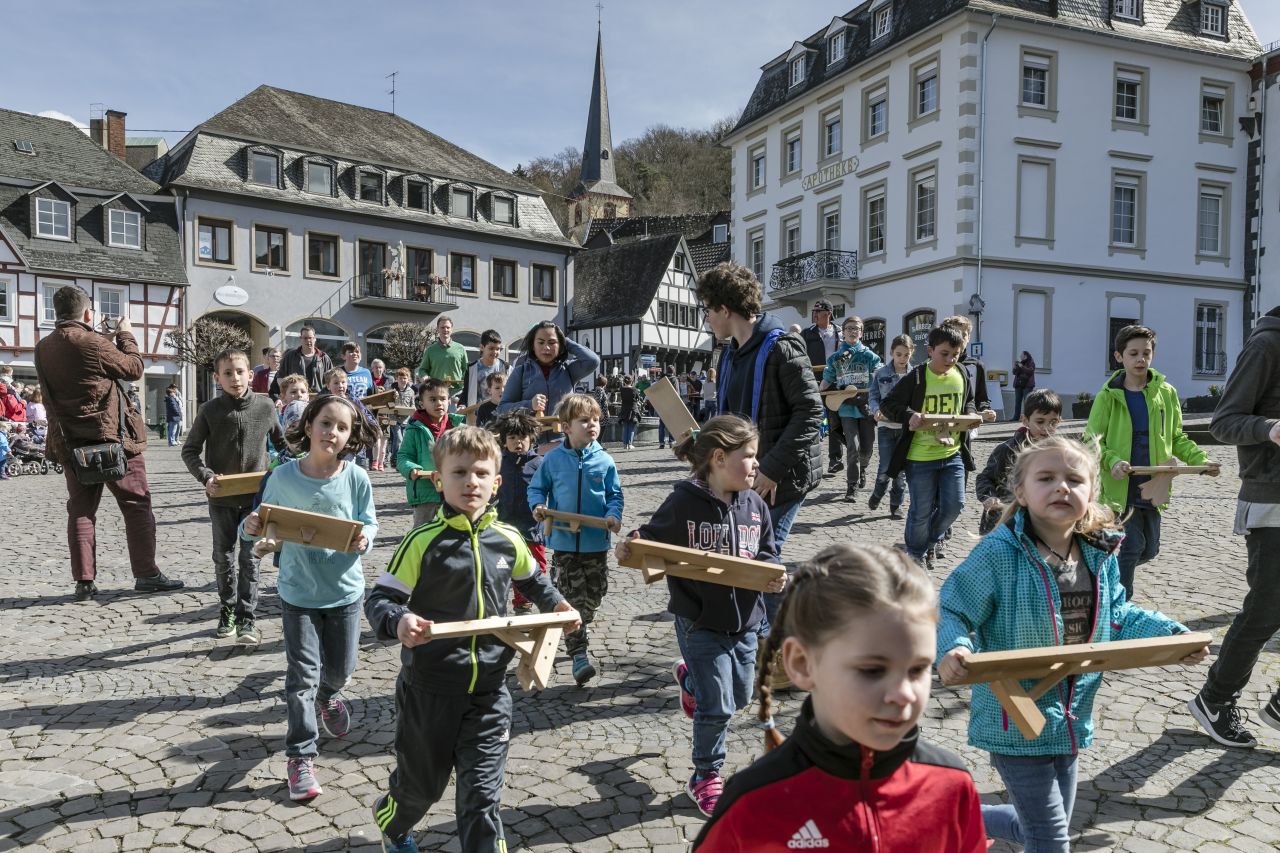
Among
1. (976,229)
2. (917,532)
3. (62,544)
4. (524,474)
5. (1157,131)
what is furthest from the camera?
(1157,131)

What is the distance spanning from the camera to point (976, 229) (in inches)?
1081

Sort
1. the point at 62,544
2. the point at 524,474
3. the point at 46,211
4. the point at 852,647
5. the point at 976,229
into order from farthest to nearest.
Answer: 1. the point at 46,211
2. the point at 976,229
3. the point at 62,544
4. the point at 524,474
5. the point at 852,647

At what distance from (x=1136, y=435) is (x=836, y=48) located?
31213mm

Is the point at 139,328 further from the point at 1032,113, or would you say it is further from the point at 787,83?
the point at 1032,113

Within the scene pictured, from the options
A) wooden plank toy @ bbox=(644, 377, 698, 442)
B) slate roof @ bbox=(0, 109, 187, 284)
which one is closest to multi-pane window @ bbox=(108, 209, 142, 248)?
slate roof @ bbox=(0, 109, 187, 284)

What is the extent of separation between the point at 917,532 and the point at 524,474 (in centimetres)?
305

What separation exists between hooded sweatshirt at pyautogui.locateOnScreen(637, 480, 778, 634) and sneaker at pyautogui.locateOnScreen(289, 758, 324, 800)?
5.08ft

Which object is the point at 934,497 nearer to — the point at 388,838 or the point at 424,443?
the point at 424,443

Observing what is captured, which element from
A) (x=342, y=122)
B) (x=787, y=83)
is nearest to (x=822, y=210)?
(x=787, y=83)

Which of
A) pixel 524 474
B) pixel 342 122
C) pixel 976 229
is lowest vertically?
pixel 524 474

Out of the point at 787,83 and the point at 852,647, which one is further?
the point at 787,83

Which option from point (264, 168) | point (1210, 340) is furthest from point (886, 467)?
point (264, 168)

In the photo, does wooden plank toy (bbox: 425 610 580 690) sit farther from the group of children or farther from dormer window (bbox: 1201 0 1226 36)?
dormer window (bbox: 1201 0 1226 36)

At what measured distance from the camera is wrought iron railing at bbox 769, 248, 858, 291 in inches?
1266
